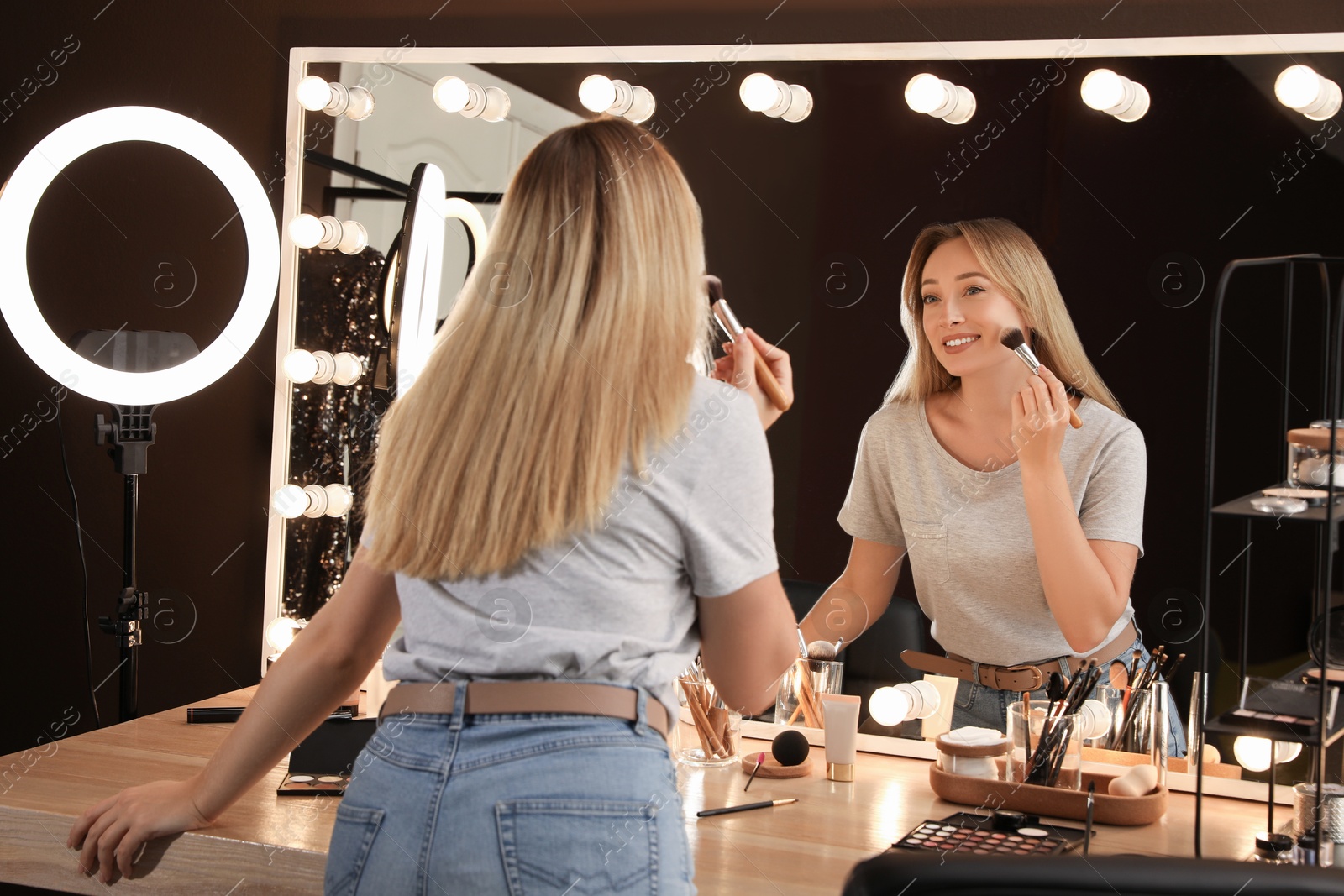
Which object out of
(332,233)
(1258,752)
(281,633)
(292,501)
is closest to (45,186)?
(332,233)

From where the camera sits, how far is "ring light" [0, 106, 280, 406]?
1.55m

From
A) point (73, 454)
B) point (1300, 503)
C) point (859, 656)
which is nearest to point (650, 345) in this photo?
point (1300, 503)

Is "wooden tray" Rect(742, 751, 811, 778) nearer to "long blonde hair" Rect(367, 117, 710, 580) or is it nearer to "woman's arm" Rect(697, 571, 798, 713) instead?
"woman's arm" Rect(697, 571, 798, 713)

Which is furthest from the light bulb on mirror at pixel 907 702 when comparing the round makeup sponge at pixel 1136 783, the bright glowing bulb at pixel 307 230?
the bright glowing bulb at pixel 307 230

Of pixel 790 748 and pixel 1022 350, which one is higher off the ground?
pixel 1022 350

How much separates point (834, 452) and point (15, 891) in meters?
1.34

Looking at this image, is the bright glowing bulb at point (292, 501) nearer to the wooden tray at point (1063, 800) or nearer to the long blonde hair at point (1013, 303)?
the long blonde hair at point (1013, 303)

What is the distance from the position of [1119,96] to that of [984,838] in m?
0.83

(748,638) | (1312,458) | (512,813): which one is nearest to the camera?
(512,813)

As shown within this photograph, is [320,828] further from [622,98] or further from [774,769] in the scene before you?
[622,98]

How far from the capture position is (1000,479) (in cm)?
132

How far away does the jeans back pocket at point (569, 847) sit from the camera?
747mm

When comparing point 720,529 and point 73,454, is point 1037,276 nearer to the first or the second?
point 720,529

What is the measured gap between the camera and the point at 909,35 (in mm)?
1455
